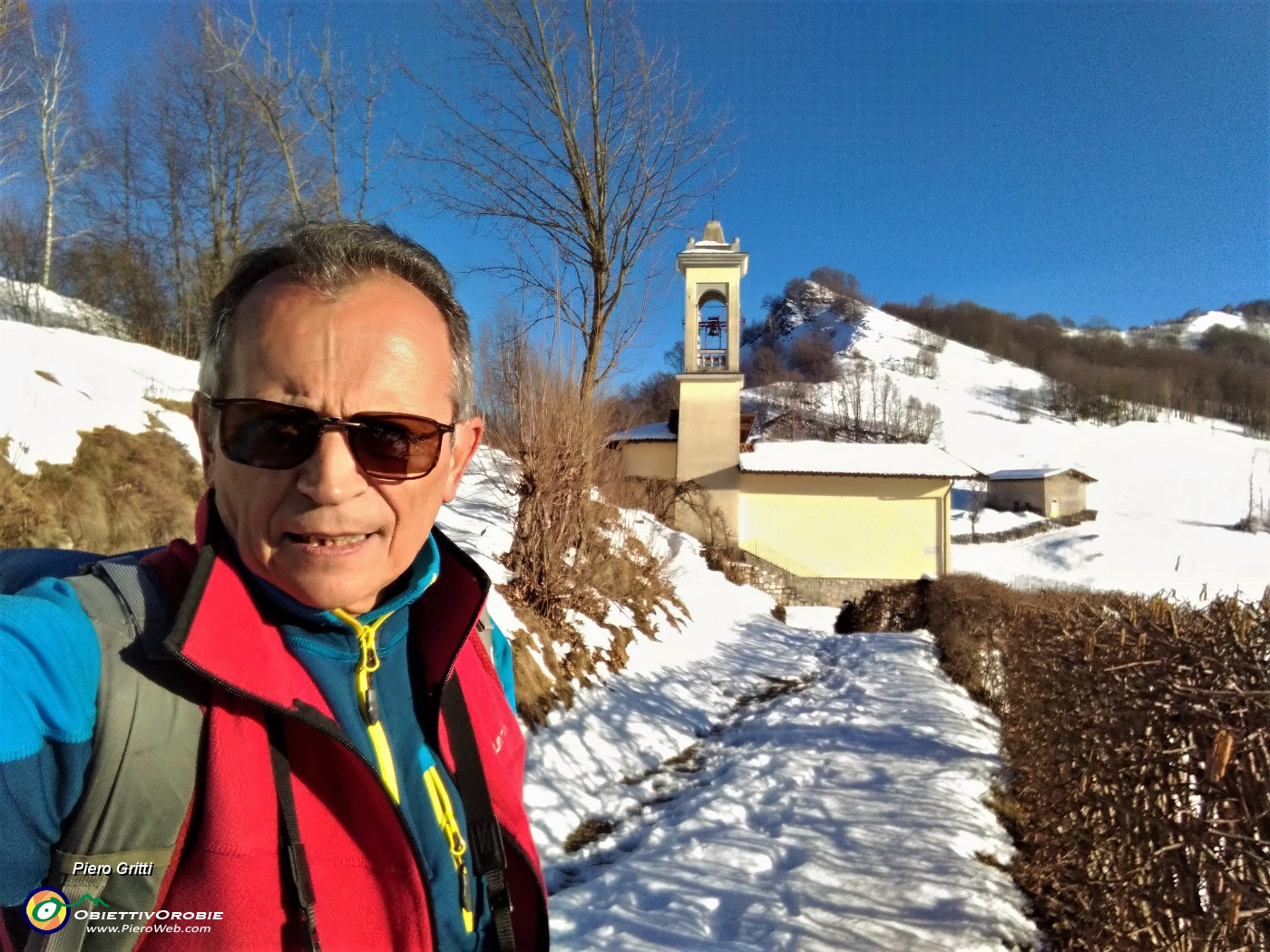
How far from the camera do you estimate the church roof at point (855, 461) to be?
24.1 metres

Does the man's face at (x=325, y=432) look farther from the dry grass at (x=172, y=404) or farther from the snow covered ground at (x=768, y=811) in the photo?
the dry grass at (x=172, y=404)

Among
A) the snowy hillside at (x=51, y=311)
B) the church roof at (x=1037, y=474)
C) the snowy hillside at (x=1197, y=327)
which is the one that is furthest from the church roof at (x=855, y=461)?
the snowy hillside at (x=1197, y=327)

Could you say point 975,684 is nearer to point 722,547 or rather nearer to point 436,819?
point 436,819

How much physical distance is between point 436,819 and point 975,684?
8933mm

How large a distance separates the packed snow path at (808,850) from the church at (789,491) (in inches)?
697

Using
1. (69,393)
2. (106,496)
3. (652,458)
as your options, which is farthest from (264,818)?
(652,458)

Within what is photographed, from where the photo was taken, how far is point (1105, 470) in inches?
2712

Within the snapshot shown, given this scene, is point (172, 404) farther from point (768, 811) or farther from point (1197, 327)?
point (1197, 327)

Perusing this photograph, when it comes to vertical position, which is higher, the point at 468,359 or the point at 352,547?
the point at 468,359

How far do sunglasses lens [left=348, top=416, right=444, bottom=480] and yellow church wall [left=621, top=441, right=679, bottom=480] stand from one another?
81.2 feet

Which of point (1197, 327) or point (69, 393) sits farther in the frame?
point (1197, 327)

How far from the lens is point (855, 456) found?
A: 25.6m

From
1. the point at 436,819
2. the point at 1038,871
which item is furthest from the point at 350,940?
the point at 1038,871

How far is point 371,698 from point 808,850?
3658mm
